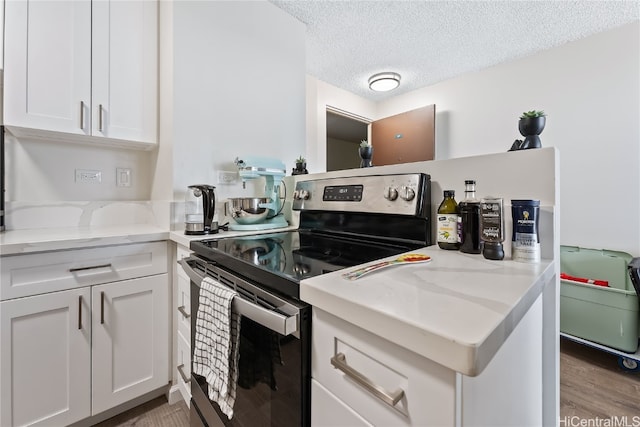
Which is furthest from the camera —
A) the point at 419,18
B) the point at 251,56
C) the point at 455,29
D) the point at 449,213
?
the point at 455,29

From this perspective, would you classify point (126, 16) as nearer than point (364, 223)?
No

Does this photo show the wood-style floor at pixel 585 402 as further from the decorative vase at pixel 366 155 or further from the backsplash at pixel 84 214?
the decorative vase at pixel 366 155

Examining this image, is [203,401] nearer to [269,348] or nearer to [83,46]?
[269,348]

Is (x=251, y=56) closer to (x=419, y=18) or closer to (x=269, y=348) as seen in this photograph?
(x=419, y=18)

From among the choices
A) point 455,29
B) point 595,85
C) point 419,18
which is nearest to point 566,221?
point 595,85

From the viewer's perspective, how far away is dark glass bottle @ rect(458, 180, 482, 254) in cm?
83

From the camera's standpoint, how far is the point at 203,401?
3.21 feet

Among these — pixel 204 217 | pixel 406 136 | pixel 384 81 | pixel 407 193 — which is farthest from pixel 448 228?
pixel 406 136

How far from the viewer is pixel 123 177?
5.85 ft

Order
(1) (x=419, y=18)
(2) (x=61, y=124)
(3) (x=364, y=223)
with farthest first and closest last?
1. (1) (x=419, y=18)
2. (2) (x=61, y=124)
3. (3) (x=364, y=223)

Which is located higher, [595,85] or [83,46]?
[595,85]

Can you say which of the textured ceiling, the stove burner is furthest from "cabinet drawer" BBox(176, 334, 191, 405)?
the textured ceiling

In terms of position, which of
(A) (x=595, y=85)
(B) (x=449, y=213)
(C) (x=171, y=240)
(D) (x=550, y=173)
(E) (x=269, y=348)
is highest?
(A) (x=595, y=85)

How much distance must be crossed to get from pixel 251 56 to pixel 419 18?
1.30m
